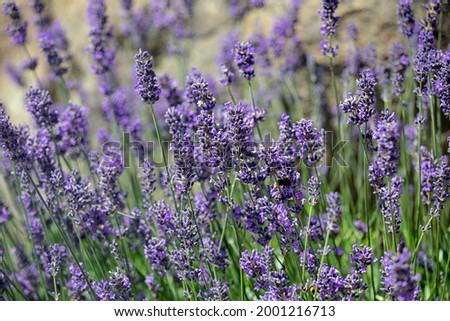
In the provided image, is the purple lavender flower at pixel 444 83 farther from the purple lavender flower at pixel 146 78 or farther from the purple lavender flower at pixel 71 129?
the purple lavender flower at pixel 71 129

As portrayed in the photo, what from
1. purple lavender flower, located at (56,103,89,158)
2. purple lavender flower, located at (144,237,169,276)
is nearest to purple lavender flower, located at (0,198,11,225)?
purple lavender flower, located at (56,103,89,158)

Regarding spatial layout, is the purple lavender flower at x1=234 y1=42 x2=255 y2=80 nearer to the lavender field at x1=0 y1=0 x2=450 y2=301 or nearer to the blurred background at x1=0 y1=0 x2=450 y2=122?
the lavender field at x1=0 y1=0 x2=450 y2=301

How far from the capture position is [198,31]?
251 inches

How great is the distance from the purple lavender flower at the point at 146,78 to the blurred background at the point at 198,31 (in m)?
2.55

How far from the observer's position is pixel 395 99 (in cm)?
466

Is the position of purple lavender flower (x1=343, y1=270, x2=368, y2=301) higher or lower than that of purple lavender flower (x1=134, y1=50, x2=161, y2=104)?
lower

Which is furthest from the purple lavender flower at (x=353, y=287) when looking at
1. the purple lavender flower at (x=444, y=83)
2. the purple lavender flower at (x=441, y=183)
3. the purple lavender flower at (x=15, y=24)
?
the purple lavender flower at (x=15, y=24)

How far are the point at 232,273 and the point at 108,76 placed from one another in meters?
2.06

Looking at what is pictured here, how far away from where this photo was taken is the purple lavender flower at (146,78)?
2.54 metres


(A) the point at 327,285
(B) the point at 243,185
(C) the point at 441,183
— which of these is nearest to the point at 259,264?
(A) the point at 327,285

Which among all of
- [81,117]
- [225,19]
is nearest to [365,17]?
[225,19]

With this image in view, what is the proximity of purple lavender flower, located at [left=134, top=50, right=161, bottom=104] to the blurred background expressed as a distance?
2554mm

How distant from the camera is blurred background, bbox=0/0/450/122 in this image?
4688 millimetres
